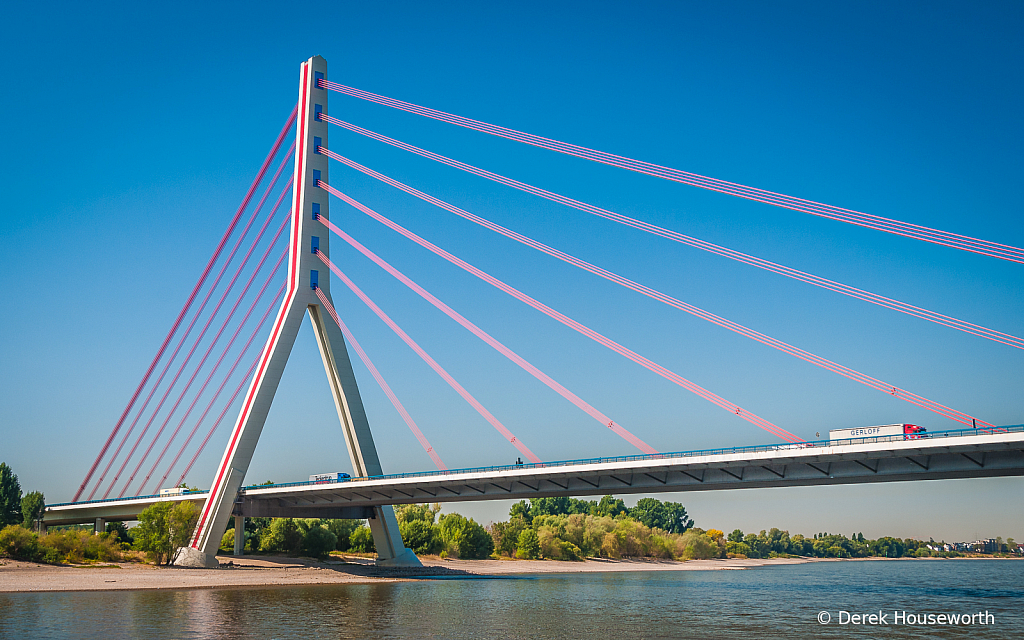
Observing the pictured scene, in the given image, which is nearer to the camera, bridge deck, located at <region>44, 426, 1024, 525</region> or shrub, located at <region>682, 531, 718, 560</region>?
bridge deck, located at <region>44, 426, 1024, 525</region>

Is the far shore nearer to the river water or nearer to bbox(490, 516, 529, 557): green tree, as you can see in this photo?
the river water

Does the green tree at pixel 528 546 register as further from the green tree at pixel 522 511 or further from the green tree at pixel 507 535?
the green tree at pixel 522 511

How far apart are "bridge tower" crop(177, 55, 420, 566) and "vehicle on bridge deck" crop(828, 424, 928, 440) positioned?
104 ft

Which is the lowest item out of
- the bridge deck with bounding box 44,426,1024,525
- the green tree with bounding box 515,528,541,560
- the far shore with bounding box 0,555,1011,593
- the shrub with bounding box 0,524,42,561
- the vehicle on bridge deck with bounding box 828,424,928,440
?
the green tree with bounding box 515,528,541,560

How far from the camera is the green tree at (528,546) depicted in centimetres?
9400

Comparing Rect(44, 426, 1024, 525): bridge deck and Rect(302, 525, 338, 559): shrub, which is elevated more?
Rect(44, 426, 1024, 525): bridge deck

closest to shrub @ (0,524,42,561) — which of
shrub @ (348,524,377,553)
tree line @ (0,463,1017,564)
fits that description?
tree line @ (0,463,1017,564)

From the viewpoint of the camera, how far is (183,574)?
49.4m

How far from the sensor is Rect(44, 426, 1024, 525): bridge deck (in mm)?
35531

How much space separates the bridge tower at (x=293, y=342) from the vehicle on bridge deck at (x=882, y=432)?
3170 centimetres

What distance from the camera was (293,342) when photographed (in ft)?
175

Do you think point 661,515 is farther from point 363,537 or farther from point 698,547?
point 363,537

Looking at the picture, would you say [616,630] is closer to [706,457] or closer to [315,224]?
[706,457]

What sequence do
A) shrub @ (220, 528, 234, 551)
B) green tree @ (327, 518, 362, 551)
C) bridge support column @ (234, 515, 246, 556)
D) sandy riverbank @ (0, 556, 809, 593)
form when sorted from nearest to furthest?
sandy riverbank @ (0, 556, 809, 593) → bridge support column @ (234, 515, 246, 556) → shrub @ (220, 528, 234, 551) → green tree @ (327, 518, 362, 551)
